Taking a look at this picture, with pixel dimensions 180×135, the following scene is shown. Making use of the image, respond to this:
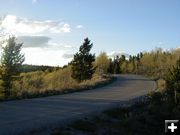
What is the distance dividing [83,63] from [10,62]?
18137mm

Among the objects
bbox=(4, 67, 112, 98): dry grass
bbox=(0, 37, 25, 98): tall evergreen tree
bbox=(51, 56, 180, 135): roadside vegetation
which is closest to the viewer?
bbox=(51, 56, 180, 135): roadside vegetation

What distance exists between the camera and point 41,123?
1579 cm

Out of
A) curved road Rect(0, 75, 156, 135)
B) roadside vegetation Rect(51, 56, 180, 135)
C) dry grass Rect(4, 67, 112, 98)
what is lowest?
roadside vegetation Rect(51, 56, 180, 135)

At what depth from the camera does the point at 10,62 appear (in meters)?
54.1

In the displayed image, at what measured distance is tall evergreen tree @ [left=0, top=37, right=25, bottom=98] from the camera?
173 ft

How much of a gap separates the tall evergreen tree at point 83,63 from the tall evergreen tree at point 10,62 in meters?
16.0

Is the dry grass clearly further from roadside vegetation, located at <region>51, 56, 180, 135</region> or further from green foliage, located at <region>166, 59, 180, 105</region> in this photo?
green foliage, located at <region>166, 59, 180, 105</region>

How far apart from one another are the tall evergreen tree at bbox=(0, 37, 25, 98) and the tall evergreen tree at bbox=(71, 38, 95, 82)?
16.0 metres

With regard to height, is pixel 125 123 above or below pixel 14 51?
below

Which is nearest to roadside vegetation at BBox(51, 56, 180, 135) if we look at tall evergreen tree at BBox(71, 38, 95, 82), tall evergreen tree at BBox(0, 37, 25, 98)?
tall evergreen tree at BBox(0, 37, 25, 98)

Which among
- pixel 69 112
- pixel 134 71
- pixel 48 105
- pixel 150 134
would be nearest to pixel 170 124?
pixel 150 134

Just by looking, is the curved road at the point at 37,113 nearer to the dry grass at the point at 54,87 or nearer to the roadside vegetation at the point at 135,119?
the roadside vegetation at the point at 135,119

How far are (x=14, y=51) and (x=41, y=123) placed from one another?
40071 mm

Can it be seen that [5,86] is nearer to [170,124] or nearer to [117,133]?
[117,133]
